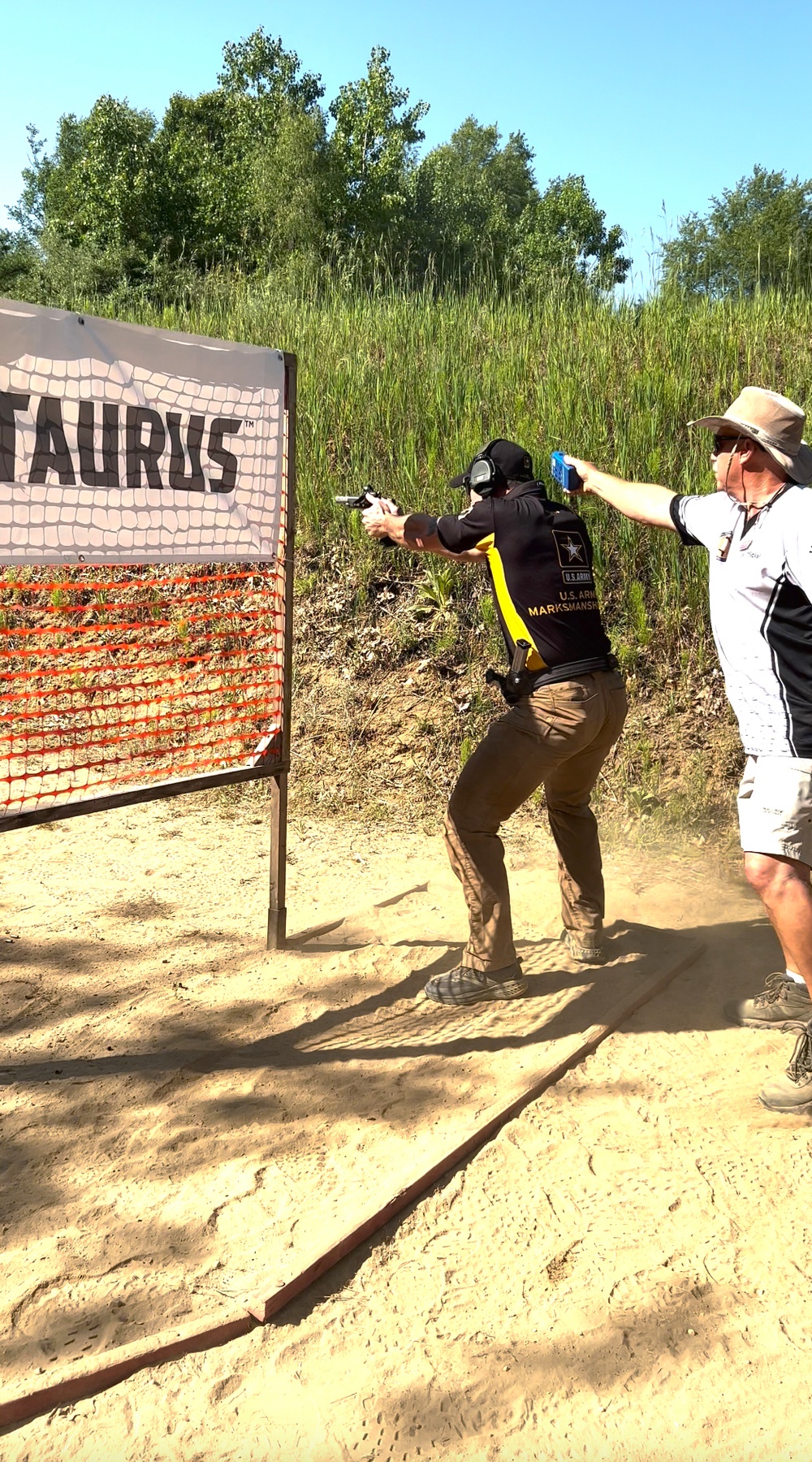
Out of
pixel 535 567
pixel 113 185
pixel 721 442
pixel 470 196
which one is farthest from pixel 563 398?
pixel 470 196

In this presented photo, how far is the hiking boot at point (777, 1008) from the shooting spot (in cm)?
400

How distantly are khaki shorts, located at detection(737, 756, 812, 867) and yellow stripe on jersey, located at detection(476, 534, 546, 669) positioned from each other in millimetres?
931

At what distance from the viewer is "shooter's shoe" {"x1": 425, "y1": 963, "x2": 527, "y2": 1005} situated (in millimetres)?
4188

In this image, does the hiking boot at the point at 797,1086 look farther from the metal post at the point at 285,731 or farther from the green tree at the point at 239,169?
the green tree at the point at 239,169

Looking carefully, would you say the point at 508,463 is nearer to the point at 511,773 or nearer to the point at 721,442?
the point at 721,442

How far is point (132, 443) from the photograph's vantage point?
12.7ft

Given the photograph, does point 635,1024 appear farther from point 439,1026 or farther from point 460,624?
point 460,624

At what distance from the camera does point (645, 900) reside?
5.45 metres

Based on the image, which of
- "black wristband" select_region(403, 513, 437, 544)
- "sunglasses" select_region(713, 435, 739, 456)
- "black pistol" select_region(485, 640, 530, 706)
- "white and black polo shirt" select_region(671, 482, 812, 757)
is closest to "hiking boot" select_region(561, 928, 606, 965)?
"black pistol" select_region(485, 640, 530, 706)

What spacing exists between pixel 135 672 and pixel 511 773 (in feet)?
19.3

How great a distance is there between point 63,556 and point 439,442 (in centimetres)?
532

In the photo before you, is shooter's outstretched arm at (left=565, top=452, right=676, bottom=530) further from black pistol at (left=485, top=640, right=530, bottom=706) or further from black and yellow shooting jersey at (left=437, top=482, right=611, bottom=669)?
black pistol at (left=485, top=640, right=530, bottom=706)

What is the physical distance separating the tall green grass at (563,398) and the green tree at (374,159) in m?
26.4

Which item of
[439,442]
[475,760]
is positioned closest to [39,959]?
[475,760]
